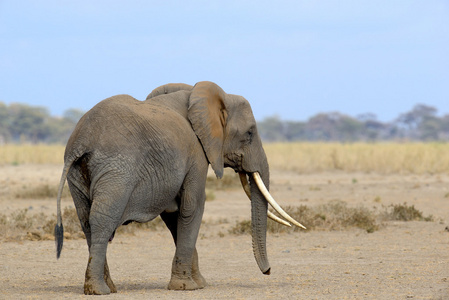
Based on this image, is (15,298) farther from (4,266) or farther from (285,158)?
(285,158)

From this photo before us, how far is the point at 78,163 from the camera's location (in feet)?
23.5

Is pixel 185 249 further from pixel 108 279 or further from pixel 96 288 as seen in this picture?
pixel 96 288

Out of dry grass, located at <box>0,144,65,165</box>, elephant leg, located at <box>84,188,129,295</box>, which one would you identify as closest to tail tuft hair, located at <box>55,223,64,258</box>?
elephant leg, located at <box>84,188,129,295</box>

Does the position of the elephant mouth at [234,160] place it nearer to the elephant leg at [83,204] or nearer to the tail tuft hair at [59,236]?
the elephant leg at [83,204]

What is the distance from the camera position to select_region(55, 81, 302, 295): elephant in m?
7.03

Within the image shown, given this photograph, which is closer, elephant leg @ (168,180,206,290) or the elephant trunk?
elephant leg @ (168,180,206,290)

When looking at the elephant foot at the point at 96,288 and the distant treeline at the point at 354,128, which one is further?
the distant treeline at the point at 354,128

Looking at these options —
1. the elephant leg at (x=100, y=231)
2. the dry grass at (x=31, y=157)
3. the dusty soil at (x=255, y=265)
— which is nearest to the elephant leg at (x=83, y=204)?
the elephant leg at (x=100, y=231)

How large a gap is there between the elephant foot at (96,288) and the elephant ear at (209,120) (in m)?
1.53

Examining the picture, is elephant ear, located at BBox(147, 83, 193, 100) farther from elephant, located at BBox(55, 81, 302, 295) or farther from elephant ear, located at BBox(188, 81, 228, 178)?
elephant ear, located at BBox(188, 81, 228, 178)

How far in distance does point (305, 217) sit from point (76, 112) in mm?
81568

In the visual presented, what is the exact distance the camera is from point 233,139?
8.34 meters

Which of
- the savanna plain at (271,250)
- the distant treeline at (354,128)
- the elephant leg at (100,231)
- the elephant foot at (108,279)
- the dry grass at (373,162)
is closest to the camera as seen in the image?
the elephant leg at (100,231)

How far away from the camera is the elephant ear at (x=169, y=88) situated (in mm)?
8402
